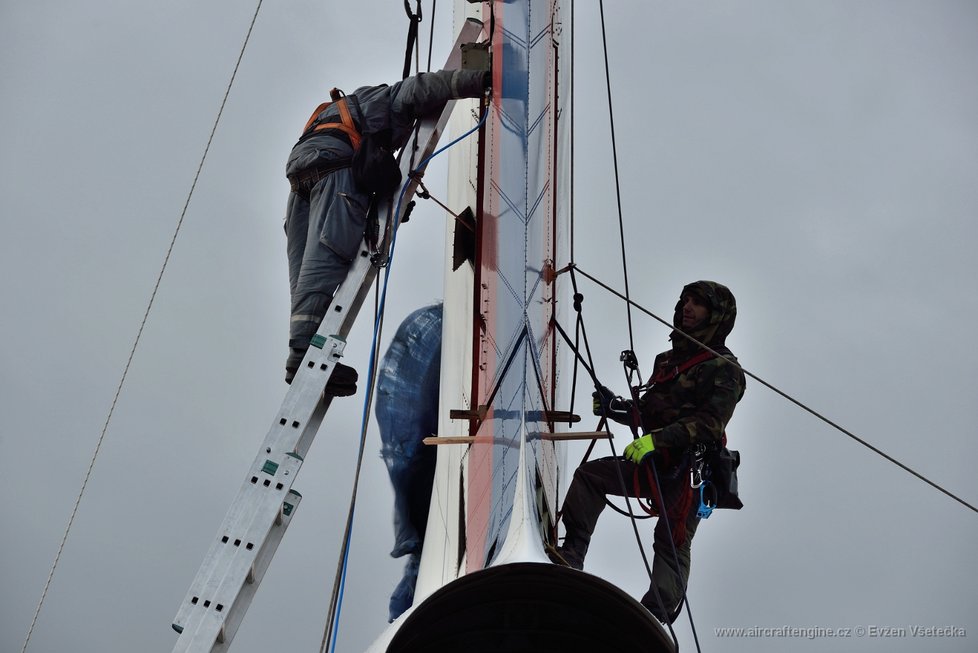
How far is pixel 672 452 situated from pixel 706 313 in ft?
3.59

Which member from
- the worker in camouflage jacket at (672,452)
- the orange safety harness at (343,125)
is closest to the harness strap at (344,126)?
the orange safety harness at (343,125)

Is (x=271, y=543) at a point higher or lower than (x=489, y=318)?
lower

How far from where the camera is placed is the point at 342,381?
707 centimetres

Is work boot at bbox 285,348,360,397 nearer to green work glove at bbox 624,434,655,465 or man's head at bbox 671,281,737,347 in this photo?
green work glove at bbox 624,434,655,465

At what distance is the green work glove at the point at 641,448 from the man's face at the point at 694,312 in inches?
42.2

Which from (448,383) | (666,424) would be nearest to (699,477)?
(666,424)

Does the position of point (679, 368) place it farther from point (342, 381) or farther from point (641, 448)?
point (342, 381)

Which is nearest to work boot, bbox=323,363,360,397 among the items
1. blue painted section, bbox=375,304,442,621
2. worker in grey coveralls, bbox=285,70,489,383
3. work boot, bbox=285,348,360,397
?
work boot, bbox=285,348,360,397

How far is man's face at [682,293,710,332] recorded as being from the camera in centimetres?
810

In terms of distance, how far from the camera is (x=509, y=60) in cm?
587

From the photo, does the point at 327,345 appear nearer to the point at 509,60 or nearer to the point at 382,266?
the point at 382,266

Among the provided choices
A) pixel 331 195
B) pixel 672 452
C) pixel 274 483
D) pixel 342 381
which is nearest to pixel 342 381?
pixel 342 381

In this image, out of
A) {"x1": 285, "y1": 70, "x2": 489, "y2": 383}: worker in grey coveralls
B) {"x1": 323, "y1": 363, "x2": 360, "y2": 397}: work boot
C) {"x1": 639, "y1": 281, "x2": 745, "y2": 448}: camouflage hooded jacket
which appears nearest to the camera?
{"x1": 323, "y1": 363, "x2": 360, "y2": 397}: work boot

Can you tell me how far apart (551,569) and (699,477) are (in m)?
4.24
